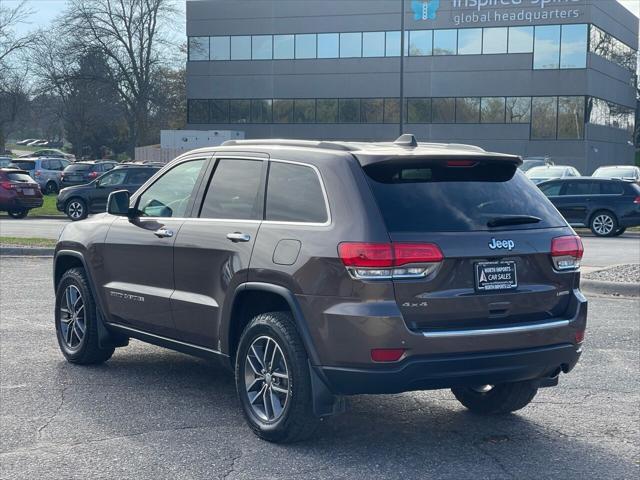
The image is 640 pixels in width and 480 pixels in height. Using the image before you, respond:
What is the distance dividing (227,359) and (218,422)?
0.45 metres

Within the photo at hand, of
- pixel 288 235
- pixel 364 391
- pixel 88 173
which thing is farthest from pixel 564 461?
pixel 88 173

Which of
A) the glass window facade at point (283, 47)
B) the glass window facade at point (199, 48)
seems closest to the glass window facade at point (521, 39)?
the glass window facade at point (283, 47)

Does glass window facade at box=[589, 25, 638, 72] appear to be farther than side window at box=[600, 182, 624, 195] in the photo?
Yes

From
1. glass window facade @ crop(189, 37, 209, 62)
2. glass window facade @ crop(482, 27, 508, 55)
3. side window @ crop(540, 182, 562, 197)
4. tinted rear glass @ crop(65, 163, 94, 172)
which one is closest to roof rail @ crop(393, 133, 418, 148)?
side window @ crop(540, 182, 562, 197)

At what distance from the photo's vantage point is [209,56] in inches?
2357

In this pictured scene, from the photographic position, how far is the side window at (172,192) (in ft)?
22.0

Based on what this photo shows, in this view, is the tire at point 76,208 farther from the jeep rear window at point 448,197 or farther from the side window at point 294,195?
the jeep rear window at point 448,197

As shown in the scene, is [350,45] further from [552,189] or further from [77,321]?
[77,321]

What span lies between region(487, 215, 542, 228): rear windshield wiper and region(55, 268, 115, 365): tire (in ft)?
11.7

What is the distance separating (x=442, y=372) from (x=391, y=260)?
0.69 meters

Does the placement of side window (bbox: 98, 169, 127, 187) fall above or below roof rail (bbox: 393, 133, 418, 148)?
below

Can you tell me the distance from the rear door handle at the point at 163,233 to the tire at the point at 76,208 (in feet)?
73.7

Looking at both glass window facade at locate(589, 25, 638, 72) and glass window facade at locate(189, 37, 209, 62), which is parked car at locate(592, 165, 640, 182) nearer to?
glass window facade at locate(589, 25, 638, 72)

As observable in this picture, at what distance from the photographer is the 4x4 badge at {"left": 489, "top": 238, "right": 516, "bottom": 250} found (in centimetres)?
534
